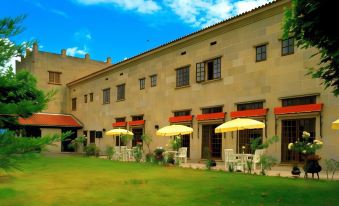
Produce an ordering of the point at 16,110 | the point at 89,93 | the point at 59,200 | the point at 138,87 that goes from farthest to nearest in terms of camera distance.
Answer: the point at 89,93 < the point at 138,87 < the point at 59,200 < the point at 16,110

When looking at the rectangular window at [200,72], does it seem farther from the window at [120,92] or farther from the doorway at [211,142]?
the window at [120,92]

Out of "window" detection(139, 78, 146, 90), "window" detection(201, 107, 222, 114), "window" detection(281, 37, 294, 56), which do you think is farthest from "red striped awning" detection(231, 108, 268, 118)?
"window" detection(139, 78, 146, 90)

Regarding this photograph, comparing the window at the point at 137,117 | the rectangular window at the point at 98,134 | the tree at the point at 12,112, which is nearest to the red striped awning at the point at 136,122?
the window at the point at 137,117

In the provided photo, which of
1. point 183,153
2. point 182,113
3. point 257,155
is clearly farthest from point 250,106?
point 182,113

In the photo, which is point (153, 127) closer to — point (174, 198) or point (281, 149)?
point (281, 149)

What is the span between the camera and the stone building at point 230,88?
708 inches

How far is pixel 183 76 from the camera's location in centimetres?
2577

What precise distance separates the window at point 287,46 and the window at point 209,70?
4.71 m

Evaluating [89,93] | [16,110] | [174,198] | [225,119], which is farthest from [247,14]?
[89,93]

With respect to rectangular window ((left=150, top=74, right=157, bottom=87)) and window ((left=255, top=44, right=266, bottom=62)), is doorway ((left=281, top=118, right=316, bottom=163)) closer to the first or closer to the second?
window ((left=255, top=44, right=266, bottom=62))

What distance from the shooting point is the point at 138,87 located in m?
30.7

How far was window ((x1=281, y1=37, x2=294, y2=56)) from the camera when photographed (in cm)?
1862

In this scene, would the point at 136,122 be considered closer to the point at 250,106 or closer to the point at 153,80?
the point at 153,80

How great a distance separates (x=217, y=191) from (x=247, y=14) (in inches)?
508
